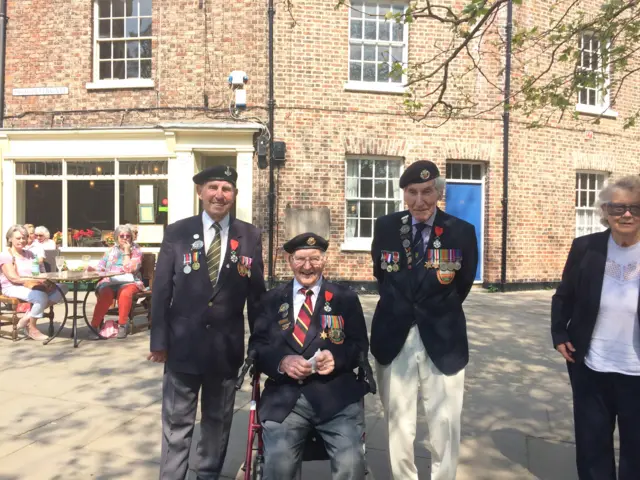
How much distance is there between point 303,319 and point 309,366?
30cm

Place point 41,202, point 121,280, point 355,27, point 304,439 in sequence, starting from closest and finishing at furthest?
point 304,439 → point 121,280 → point 355,27 → point 41,202

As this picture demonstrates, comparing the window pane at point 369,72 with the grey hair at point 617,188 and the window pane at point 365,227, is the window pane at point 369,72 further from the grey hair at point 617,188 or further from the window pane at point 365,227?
the grey hair at point 617,188

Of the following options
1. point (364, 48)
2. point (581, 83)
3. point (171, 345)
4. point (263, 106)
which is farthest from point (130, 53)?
point (171, 345)

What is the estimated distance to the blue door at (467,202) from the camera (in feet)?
38.4

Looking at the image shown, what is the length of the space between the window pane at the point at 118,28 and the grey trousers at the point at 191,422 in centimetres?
1058

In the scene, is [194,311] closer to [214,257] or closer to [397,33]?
[214,257]

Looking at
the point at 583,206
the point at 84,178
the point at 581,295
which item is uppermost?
the point at 84,178

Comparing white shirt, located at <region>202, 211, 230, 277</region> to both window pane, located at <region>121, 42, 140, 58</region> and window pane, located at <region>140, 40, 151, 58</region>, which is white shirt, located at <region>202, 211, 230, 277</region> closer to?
window pane, located at <region>140, 40, 151, 58</region>

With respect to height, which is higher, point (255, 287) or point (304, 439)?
point (255, 287)

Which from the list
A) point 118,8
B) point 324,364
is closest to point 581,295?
point 324,364

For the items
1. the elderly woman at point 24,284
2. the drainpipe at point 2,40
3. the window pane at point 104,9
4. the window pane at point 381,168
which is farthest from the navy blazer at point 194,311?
the drainpipe at point 2,40

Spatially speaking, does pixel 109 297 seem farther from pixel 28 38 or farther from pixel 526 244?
pixel 526 244

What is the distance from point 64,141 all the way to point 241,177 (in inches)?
163

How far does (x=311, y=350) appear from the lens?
2.98 meters
